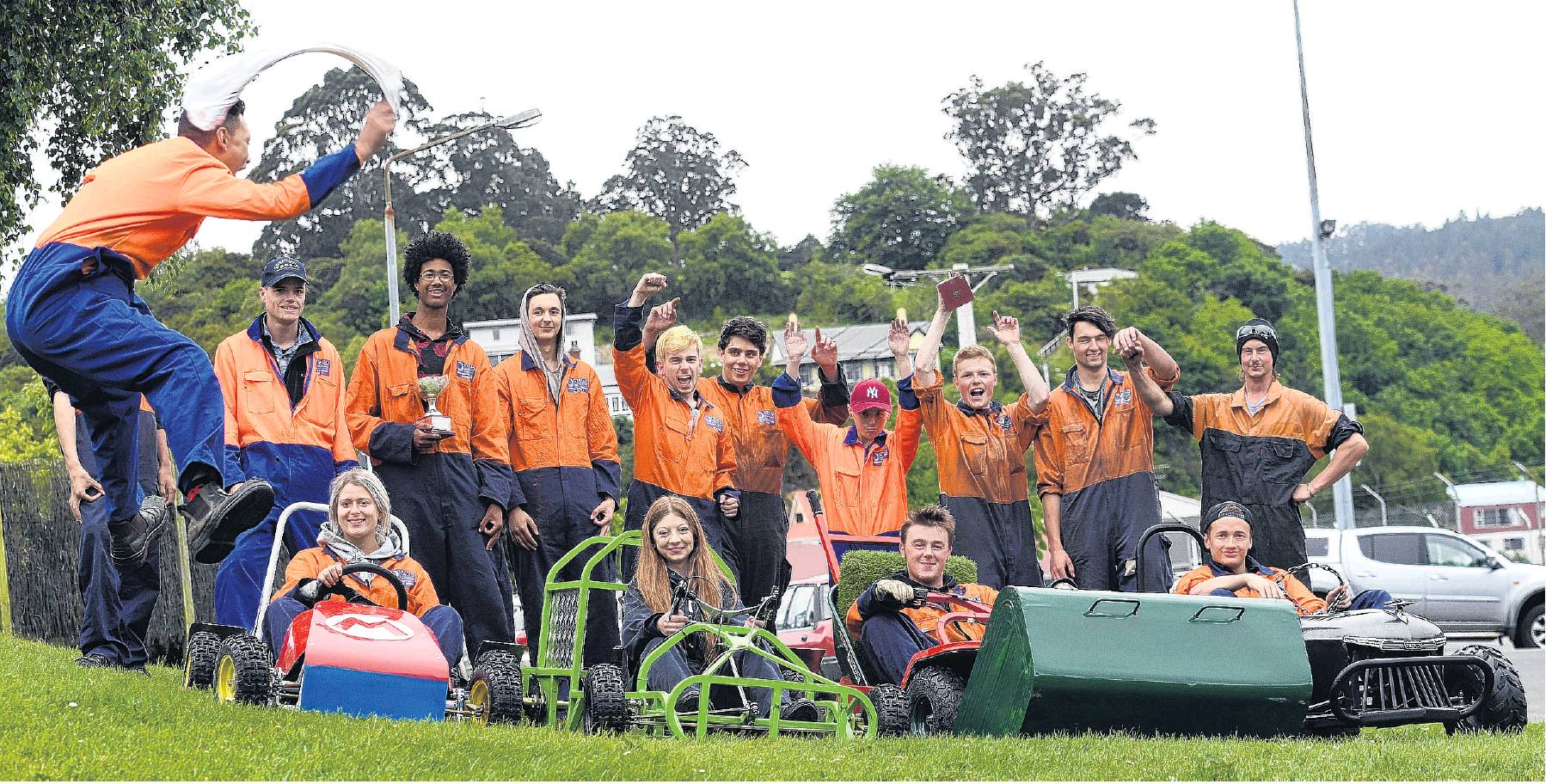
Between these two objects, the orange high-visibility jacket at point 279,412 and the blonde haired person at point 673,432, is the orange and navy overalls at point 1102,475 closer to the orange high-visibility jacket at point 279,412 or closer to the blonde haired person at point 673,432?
the blonde haired person at point 673,432

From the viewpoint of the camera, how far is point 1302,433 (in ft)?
30.1

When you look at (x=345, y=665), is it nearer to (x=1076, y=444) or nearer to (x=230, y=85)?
(x=230, y=85)

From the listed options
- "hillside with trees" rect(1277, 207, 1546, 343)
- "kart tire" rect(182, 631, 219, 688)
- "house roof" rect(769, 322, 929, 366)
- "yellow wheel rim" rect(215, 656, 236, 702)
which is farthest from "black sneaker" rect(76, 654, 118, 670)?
"hillside with trees" rect(1277, 207, 1546, 343)

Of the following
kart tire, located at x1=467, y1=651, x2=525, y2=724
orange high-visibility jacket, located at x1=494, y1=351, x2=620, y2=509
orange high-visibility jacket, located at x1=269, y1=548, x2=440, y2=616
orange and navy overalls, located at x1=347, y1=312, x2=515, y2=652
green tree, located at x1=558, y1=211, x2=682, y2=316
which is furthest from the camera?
green tree, located at x1=558, y1=211, x2=682, y2=316

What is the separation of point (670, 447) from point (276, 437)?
7.34ft

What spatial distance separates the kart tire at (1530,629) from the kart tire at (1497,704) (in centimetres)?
1367

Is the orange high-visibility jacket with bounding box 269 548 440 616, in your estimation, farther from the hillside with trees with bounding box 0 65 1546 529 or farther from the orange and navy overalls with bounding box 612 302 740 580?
the hillside with trees with bounding box 0 65 1546 529

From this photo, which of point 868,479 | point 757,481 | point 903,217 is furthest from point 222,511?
point 903,217

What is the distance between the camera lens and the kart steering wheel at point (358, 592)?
24.1 feet

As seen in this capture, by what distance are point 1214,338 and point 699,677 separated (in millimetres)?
77598

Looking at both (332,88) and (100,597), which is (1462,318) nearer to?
(332,88)

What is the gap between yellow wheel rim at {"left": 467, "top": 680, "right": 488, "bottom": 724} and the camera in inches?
292

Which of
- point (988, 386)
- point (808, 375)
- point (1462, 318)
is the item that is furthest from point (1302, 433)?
point (1462, 318)

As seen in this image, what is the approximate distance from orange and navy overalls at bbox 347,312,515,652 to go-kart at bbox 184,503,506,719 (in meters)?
1.31
